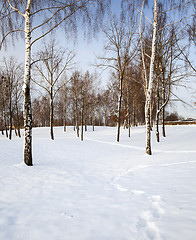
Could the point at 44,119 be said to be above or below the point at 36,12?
below

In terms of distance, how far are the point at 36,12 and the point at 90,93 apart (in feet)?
68.2

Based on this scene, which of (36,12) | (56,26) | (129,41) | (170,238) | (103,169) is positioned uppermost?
(129,41)

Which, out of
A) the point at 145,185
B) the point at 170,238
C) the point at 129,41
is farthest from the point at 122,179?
the point at 129,41

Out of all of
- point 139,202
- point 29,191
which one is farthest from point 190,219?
point 29,191

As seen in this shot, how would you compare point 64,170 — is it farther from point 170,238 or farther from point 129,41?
point 129,41

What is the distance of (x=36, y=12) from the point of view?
196 inches

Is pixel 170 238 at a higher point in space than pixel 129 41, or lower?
lower

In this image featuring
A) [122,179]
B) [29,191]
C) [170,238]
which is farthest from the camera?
[122,179]

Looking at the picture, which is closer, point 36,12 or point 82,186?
point 82,186

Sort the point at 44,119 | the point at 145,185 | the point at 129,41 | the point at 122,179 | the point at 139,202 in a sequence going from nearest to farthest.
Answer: the point at 139,202, the point at 145,185, the point at 122,179, the point at 129,41, the point at 44,119

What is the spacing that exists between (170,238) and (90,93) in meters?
24.9

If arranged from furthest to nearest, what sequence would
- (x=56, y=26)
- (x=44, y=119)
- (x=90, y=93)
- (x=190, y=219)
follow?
1. (x=44, y=119)
2. (x=90, y=93)
3. (x=56, y=26)
4. (x=190, y=219)

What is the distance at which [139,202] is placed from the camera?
2896 millimetres

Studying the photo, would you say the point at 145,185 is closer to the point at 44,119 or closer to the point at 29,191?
the point at 29,191
